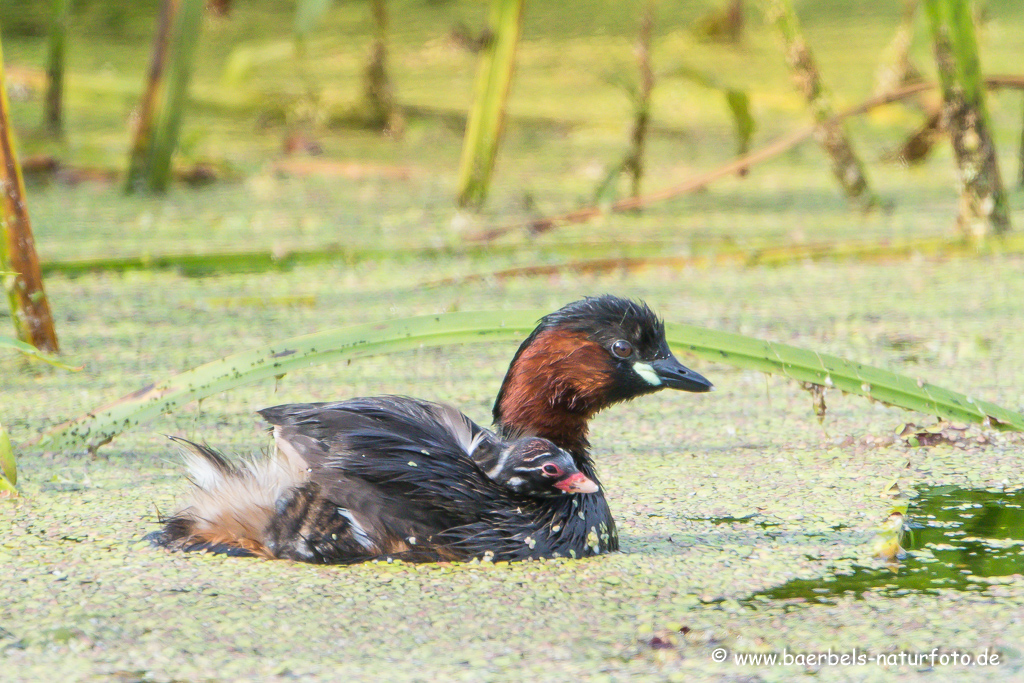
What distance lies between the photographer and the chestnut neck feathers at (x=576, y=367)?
2.32 meters

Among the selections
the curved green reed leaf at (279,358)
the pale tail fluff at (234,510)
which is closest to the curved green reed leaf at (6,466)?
the curved green reed leaf at (279,358)

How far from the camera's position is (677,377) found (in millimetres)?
2312

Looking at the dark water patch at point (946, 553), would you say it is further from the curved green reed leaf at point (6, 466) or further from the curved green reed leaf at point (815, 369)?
the curved green reed leaf at point (6, 466)

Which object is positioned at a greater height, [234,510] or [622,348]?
[622,348]

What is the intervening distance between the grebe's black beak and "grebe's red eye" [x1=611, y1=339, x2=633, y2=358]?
0.05 metres

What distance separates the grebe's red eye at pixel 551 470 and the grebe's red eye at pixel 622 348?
0.26m

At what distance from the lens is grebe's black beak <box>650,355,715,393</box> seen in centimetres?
231

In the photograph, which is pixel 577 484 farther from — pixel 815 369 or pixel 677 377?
pixel 815 369

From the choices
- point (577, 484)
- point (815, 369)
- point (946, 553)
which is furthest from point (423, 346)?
point (946, 553)

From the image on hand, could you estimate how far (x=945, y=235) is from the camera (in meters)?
4.35

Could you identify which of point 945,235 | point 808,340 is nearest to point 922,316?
point 808,340

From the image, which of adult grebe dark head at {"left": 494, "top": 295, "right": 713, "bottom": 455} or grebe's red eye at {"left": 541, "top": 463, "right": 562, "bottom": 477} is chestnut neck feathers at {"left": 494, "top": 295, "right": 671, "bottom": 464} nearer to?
adult grebe dark head at {"left": 494, "top": 295, "right": 713, "bottom": 455}

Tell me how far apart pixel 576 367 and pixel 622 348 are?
0.29ft

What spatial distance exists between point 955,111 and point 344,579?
2863mm
